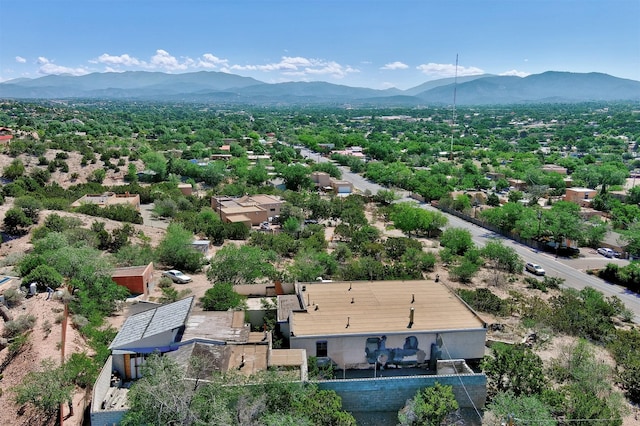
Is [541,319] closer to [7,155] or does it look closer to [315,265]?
[315,265]

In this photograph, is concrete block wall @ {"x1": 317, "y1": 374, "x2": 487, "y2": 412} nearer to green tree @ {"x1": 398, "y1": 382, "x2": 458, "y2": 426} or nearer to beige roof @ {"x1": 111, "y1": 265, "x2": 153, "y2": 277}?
green tree @ {"x1": 398, "y1": 382, "x2": 458, "y2": 426}

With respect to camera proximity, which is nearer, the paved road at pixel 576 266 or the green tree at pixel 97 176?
the paved road at pixel 576 266

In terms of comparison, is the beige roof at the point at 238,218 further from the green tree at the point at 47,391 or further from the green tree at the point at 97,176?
the green tree at the point at 97,176

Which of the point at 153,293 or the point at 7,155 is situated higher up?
the point at 7,155

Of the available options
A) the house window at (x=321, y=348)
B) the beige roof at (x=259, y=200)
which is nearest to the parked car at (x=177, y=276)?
the house window at (x=321, y=348)

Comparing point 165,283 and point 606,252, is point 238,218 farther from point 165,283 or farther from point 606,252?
point 606,252

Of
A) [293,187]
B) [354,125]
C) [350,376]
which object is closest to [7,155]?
[293,187]

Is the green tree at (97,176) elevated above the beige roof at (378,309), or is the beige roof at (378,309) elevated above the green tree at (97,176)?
the beige roof at (378,309)
